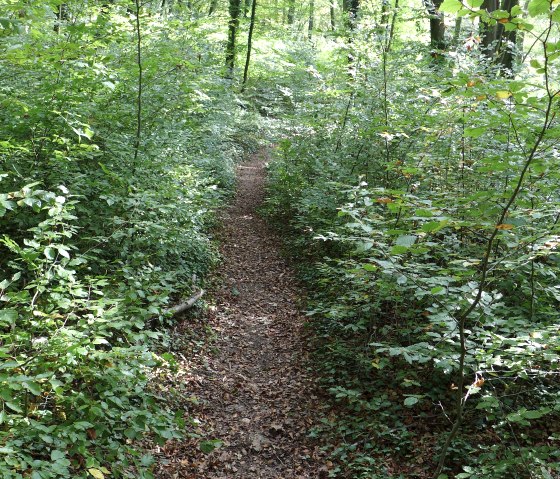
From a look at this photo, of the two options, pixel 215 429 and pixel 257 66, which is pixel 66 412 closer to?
pixel 215 429

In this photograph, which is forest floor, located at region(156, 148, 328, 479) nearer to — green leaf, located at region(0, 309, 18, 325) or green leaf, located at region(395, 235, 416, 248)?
green leaf, located at region(0, 309, 18, 325)

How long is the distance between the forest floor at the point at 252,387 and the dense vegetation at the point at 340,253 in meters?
0.36

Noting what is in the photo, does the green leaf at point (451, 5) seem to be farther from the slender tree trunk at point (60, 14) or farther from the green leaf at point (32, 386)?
the slender tree trunk at point (60, 14)

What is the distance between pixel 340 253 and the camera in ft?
28.7

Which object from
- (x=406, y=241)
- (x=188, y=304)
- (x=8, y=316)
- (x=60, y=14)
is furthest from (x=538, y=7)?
(x=60, y=14)

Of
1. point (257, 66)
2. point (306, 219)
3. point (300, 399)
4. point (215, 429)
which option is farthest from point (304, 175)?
point (257, 66)

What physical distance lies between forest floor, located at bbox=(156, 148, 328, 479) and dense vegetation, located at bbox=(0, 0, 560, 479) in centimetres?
36

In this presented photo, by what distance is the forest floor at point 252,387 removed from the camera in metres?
4.51

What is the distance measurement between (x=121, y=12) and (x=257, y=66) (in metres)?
12.8

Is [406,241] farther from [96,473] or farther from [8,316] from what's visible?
[8,316]

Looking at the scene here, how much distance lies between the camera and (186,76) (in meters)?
7.90

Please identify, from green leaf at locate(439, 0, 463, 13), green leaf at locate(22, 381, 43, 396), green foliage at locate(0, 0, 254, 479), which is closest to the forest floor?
green foliage at locate(0, 0, 254, 479)

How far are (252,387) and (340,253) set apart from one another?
12.1ft

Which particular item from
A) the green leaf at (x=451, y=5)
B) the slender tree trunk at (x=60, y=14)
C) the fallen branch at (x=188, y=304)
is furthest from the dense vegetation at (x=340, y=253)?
the slender tree trunk at (x=60, y=14)
